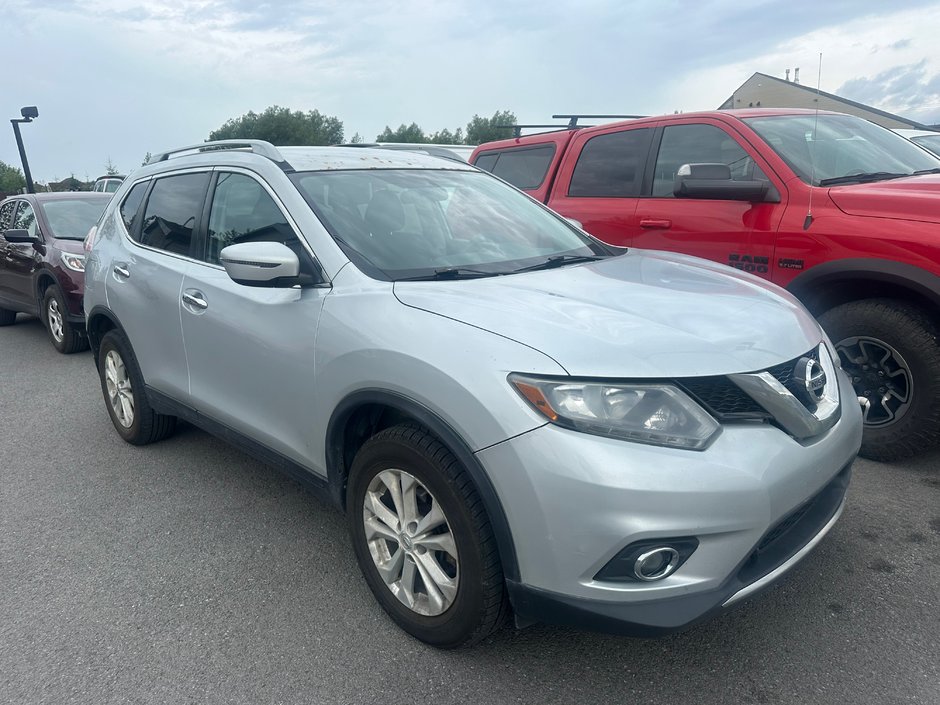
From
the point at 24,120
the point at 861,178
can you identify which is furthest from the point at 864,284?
the point at 24,120

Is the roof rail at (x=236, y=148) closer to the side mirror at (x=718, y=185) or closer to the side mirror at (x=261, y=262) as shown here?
the side mirror at (x=261, y=262)

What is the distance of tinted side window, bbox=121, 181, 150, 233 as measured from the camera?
438 cm

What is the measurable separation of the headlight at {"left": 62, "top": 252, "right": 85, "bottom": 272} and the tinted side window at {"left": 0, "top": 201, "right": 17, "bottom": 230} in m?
2.12

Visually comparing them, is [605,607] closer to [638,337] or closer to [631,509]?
[631,509]

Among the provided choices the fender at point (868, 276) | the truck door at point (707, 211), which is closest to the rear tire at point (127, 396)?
the truck door at point (707, 211)

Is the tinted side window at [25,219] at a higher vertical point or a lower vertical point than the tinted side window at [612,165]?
lower

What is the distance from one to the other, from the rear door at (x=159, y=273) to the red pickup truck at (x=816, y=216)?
281 cm

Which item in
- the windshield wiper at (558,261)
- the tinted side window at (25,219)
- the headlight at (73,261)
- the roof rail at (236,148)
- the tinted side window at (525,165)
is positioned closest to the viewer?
the windshield wiper at (558,261)

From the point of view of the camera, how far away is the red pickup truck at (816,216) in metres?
3.60

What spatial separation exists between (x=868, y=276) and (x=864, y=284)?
0.17 metres

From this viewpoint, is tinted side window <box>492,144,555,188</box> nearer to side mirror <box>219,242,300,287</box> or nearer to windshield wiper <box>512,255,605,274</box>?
windshield wiper <box>512,255,605,274</box>

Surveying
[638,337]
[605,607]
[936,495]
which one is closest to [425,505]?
[605,607]

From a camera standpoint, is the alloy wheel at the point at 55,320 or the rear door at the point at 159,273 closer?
the rear door at the point at 159,273

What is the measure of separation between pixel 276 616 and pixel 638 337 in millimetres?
1739
